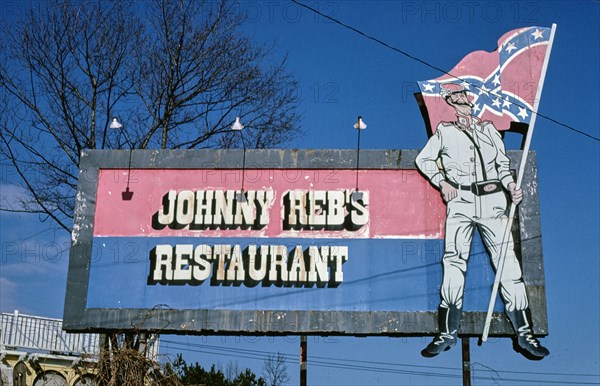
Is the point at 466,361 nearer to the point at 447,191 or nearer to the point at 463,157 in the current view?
the point at 447,191

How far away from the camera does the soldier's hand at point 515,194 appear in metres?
16.2

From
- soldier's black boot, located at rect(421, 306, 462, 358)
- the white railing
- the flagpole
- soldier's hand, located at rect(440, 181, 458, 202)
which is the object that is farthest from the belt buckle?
the white railing

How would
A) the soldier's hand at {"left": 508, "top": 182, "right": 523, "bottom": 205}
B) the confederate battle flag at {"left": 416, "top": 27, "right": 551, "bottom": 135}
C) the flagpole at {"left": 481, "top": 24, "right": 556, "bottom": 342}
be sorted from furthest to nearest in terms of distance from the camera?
1. the confederate battle flag at {"left": 416, "top": 27, "right": 551, "bottom": 135}
2. the soldier's hand at {"left": 508, "top": 182, "right": 523, "bottom": 205}
3. the flagpole at {"left": 481, "top": 24, "right": 556, "bottom": 342}

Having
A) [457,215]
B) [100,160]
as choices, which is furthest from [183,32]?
[457,215]

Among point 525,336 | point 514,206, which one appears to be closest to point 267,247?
point 514,206

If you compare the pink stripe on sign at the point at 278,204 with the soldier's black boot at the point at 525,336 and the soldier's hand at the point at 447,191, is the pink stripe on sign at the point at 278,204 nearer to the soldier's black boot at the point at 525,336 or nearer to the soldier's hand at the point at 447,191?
the soldier's hand at the point at 447,191

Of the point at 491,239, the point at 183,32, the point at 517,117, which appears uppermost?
the point at 183,32

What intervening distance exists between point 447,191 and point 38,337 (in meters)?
13.2

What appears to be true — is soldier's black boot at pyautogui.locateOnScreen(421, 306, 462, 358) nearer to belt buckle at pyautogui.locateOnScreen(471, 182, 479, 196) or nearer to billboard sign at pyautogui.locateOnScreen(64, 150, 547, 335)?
billboard sign at pyautogui.locateOnScreen(64, 150, 547, 335)

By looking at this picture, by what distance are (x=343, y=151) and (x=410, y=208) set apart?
1823mm

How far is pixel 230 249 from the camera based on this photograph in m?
16.4

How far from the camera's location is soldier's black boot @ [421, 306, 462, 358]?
607 inches

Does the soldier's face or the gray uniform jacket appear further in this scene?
the soldier's face

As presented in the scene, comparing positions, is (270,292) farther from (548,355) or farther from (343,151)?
(548,355)
